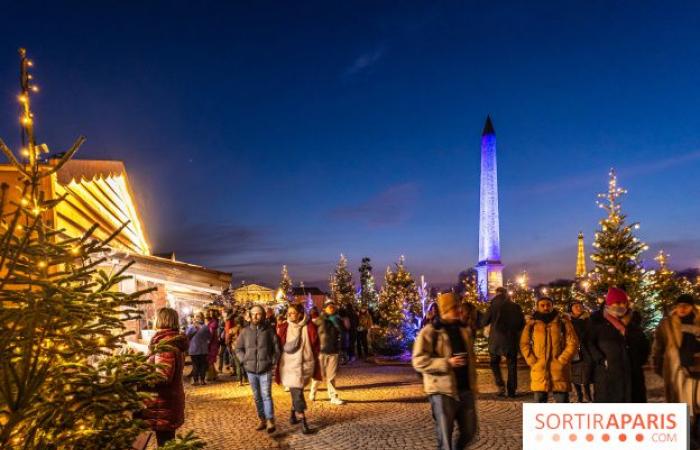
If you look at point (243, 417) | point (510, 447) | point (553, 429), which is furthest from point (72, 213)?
point (553, 429)

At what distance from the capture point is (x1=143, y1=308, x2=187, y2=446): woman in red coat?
498cm

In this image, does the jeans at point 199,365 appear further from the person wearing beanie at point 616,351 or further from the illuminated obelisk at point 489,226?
the illuminated obelisk at point 489,226

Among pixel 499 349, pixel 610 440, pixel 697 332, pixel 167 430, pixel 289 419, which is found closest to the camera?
pixel 610 440

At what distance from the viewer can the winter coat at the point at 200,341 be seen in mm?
13375

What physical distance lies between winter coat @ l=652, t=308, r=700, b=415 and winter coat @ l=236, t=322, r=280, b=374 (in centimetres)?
475

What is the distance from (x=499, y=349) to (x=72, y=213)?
24.5 feet

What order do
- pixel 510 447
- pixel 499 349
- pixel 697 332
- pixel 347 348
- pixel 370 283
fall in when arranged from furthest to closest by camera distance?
pixel 370 283 < pixel 347 348 < pixel 499 349 < pixel 510 447 < pixel 697 332

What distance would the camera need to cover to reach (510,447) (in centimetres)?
672

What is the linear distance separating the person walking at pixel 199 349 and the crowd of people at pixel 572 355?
317 inches

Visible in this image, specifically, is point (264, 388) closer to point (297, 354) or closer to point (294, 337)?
point (297, 354)

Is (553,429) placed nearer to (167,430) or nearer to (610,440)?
(610,440)

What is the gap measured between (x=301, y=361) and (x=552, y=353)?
3392 millimetres

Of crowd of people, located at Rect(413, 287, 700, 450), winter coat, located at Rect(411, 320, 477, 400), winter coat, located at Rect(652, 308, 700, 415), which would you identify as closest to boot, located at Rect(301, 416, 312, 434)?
crowd of people, located at Rect(413, 287, 700, 450)

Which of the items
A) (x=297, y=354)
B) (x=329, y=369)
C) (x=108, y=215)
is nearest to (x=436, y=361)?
(x=297, y=354)
